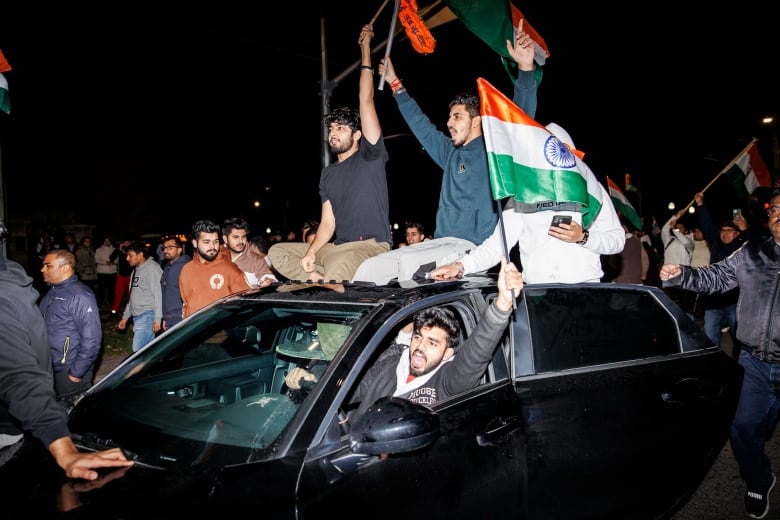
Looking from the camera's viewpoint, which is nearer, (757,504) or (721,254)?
(757,504)

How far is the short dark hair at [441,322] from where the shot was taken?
2.83 metres

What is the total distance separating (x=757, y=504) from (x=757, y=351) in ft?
3.43

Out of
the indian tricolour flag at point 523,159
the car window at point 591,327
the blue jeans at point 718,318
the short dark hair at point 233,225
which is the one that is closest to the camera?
the car window at point 591,327

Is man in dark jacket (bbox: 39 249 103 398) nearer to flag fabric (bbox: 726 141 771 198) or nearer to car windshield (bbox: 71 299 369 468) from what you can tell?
car windshield (bbox: 71 299 369 468)

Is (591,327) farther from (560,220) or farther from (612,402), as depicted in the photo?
(560,220)

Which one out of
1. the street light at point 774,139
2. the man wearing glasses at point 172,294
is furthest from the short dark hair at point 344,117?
the street light at point 774,139

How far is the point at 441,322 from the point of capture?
2826mm

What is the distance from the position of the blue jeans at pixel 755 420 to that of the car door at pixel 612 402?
0.34m

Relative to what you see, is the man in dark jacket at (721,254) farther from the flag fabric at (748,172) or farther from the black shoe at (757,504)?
the black shoe at (757,504)

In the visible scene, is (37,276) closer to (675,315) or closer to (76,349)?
(76,349)

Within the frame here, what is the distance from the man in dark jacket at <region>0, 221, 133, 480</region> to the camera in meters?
1.99

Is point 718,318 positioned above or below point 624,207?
below

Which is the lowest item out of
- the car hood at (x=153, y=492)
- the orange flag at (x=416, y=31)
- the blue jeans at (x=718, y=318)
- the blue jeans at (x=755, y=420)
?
the blue jeans at (x=755, y=420)

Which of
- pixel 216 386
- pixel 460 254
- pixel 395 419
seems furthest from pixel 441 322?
pixel 216 386
